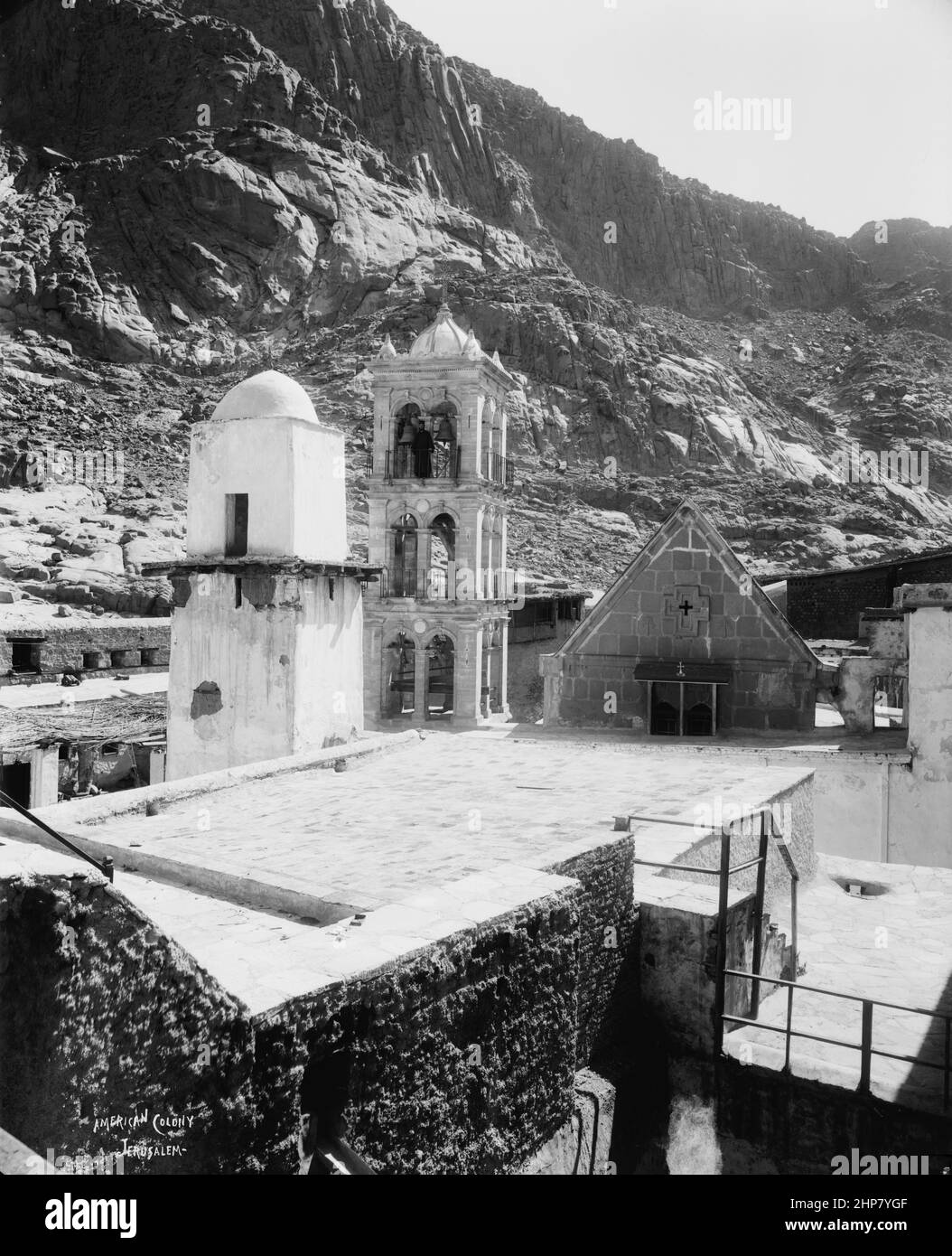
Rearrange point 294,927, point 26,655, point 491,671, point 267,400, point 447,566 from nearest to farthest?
point 294,927, point 267,400, point 26,655, point 491,671, point 447,566

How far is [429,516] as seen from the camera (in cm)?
2788

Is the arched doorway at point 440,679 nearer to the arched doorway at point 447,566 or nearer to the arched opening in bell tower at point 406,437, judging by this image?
the arched doorway at point 447,566

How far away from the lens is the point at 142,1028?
3.99 metres

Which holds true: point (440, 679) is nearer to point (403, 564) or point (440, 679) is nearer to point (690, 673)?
point (403, 564)

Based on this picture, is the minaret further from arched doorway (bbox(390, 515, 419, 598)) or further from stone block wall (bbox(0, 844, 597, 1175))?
arched doorway (bbox(390, 515, 419, 598))

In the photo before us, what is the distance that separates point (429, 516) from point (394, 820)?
19871 mm

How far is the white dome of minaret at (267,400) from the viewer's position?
44.9ft

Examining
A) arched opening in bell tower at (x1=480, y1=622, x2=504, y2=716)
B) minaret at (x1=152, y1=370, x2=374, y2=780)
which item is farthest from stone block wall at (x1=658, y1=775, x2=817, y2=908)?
arched opening in bell tower at (x1=480, y1=622, x2=504, y2=716)

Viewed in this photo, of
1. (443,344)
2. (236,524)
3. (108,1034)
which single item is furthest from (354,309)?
(108,1034)

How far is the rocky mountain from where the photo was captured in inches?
2665

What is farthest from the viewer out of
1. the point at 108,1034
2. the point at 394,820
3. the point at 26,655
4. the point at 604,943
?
the point at 26,655

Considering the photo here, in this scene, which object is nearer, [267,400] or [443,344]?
[267,400]

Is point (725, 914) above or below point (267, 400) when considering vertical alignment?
below
